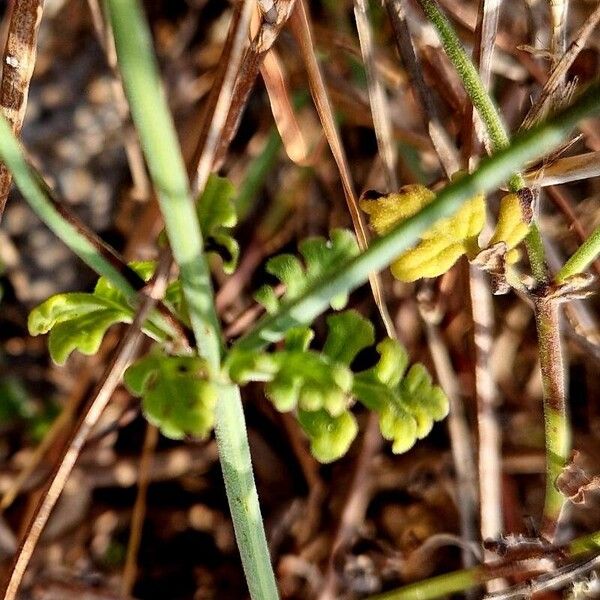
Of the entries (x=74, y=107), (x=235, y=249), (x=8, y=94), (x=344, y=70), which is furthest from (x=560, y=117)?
(x=74, y=107)

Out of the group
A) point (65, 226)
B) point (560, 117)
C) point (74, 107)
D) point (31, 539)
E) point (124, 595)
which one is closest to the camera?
point (560, 117)

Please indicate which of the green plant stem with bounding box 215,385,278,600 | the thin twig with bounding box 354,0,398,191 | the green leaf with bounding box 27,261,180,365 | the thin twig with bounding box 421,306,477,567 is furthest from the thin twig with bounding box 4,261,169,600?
the thin twig with bounding box 421,306,477,567

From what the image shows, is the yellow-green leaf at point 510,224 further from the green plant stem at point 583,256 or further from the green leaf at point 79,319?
the green leaf at point 79,319

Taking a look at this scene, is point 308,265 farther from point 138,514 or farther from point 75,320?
point 138,514

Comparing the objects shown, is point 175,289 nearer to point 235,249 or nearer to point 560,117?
point 235,249

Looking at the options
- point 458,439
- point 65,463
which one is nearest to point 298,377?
point 65,463
